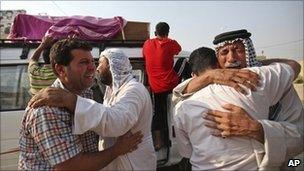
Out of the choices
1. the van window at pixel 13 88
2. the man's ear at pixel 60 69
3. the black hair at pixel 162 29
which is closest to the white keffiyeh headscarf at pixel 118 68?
the man's ear at pixel 60 69

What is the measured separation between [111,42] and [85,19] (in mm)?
639

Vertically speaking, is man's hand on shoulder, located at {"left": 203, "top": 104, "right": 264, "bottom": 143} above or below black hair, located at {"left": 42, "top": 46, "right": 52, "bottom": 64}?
above

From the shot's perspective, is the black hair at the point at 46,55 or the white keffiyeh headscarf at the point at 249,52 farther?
the black hair at the point at 46,55

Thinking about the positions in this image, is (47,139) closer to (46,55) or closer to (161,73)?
(46,55)

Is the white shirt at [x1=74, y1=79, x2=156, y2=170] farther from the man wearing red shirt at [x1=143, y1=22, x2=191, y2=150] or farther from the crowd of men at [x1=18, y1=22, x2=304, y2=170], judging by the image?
the man wearing red shirt at [x1=143, y1=22, x2=191, y2=150]

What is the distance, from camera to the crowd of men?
7.61ft

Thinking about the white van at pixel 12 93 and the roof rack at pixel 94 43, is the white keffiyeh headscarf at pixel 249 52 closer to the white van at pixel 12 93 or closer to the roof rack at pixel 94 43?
the white van at pixel 12 93

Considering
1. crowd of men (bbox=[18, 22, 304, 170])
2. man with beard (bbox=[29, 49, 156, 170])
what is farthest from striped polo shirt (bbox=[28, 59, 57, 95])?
crowd of men (bbox=[18, 22, 304, 170])

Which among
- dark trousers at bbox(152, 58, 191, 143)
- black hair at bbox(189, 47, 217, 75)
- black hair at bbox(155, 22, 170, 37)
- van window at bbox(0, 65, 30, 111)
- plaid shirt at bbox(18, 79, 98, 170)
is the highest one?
black hair at bbox(189, 47, 217, 75)

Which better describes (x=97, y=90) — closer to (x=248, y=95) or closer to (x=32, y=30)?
(x=32, y=30)

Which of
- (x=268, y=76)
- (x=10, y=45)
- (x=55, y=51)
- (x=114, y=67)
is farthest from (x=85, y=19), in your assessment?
(x=268, y=76)

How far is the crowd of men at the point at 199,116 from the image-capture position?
2.32m

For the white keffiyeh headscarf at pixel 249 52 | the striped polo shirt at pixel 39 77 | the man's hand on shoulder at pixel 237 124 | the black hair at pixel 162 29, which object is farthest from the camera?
the black hair at pixel 162 29

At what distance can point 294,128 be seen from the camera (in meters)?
2.45
